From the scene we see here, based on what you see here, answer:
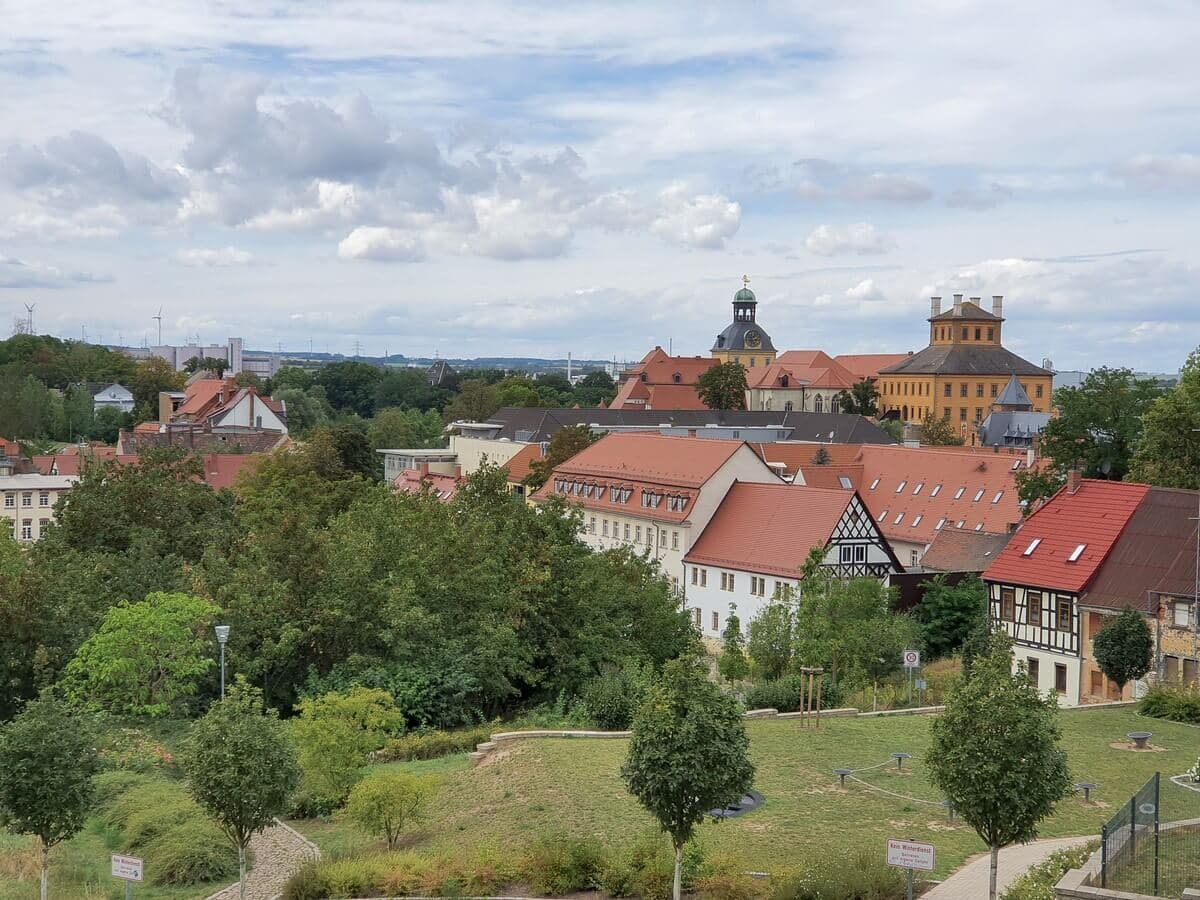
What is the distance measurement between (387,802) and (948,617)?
2932cm

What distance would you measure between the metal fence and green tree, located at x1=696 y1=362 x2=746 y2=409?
400 feet

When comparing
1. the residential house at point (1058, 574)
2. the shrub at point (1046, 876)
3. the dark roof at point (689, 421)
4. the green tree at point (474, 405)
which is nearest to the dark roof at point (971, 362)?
the dark roof at point (689, 421)

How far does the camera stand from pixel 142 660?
32906 millimetres

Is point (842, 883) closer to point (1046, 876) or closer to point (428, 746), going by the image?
point (1046, 876)

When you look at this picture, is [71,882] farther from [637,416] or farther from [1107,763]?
[637,416]

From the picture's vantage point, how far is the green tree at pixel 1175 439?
156 feet

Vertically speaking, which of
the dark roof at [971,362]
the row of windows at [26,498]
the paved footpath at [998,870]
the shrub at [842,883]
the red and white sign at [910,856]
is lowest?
the paved footpath at [998,870]

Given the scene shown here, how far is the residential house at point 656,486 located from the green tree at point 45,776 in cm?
3589

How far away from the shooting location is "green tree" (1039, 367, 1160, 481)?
181ft

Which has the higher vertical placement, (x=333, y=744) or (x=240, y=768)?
(x=240, y=768)

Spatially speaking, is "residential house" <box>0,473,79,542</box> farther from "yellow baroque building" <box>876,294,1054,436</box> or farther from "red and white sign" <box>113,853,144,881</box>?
"yellow baroque building" <box>876,294,1054,436</box>

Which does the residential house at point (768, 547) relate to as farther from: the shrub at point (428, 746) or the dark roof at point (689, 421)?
the dark roof at point (689, 421)

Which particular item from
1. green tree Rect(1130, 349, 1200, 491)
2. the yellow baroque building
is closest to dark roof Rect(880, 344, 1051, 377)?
the yellow baroque building

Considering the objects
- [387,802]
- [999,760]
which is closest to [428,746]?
[387,802]
